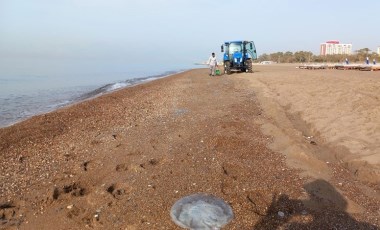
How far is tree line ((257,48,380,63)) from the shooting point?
56188 mm

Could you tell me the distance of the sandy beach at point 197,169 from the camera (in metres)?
4.24

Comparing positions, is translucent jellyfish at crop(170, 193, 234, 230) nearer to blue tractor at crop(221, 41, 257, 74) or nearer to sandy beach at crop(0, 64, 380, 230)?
sandy beach at crop(0, 64, 380, 230)

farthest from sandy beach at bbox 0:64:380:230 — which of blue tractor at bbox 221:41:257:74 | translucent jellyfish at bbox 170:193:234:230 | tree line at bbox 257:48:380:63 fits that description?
tree line at bbox 257:48:380:63

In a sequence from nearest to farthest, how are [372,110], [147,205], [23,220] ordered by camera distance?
[23,220], [147,205], [372,110]

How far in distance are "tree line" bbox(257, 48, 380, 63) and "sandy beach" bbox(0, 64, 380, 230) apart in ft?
165

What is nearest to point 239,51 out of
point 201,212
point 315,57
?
point 201,212

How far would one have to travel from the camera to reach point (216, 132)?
7816 mm

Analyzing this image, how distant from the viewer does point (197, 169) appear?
5.60 meters

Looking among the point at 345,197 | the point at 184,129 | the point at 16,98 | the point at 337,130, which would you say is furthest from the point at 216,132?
the point at 16,98

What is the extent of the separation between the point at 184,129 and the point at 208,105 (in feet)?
12.2

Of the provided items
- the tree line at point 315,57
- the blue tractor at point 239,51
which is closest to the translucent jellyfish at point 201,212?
the blue tractor at point 239,51

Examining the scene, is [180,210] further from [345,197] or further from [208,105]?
[208,105]

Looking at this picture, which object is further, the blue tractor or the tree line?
the tree line

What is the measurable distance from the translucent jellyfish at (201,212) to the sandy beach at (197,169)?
0.11 meters
